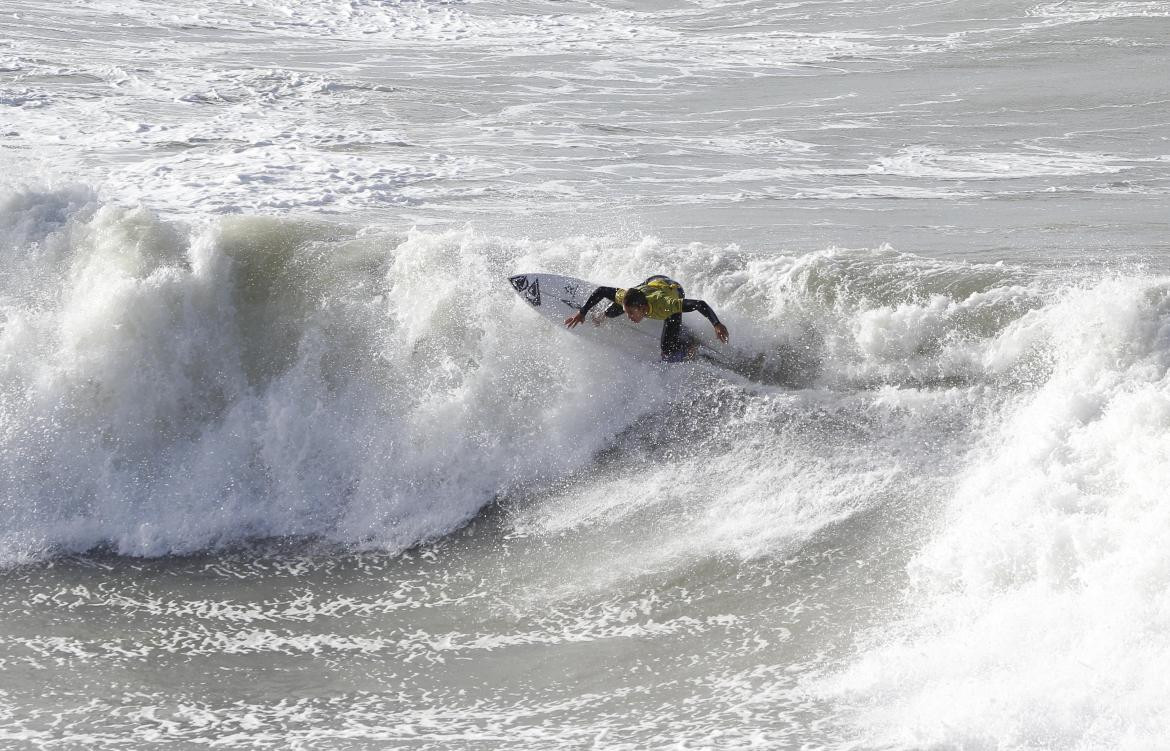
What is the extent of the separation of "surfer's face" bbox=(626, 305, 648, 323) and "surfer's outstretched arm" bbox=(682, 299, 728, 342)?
390 millimetres

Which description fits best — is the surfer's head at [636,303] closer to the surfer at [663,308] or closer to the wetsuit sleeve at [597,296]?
the surfer at [663,308]

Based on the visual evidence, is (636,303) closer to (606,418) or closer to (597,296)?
(597,296)

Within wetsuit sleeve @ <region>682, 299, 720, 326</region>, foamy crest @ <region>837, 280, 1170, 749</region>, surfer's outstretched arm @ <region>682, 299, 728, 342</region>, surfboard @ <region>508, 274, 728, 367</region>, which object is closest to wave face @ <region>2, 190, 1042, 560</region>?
surfboard @ <region>508, 274, 728, 367</region>

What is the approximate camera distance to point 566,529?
977cm

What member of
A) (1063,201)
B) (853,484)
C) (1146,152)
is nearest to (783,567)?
(853,484)

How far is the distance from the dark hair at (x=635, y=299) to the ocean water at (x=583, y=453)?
682 mm

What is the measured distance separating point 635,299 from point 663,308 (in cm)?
28

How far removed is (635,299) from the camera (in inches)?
421

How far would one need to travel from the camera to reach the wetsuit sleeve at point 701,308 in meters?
10.6

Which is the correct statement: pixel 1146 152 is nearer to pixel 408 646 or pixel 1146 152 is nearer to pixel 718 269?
pixel 718 269

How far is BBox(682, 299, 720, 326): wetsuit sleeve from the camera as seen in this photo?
10.6m

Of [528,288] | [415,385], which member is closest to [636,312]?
[528,288]

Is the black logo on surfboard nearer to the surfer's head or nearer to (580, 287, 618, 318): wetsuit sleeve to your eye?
(580, 287, 618, 318): wetsuit sleeve

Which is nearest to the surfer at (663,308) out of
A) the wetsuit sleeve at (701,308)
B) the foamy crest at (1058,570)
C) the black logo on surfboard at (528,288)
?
the wetsuit sleeve at (701,308)
